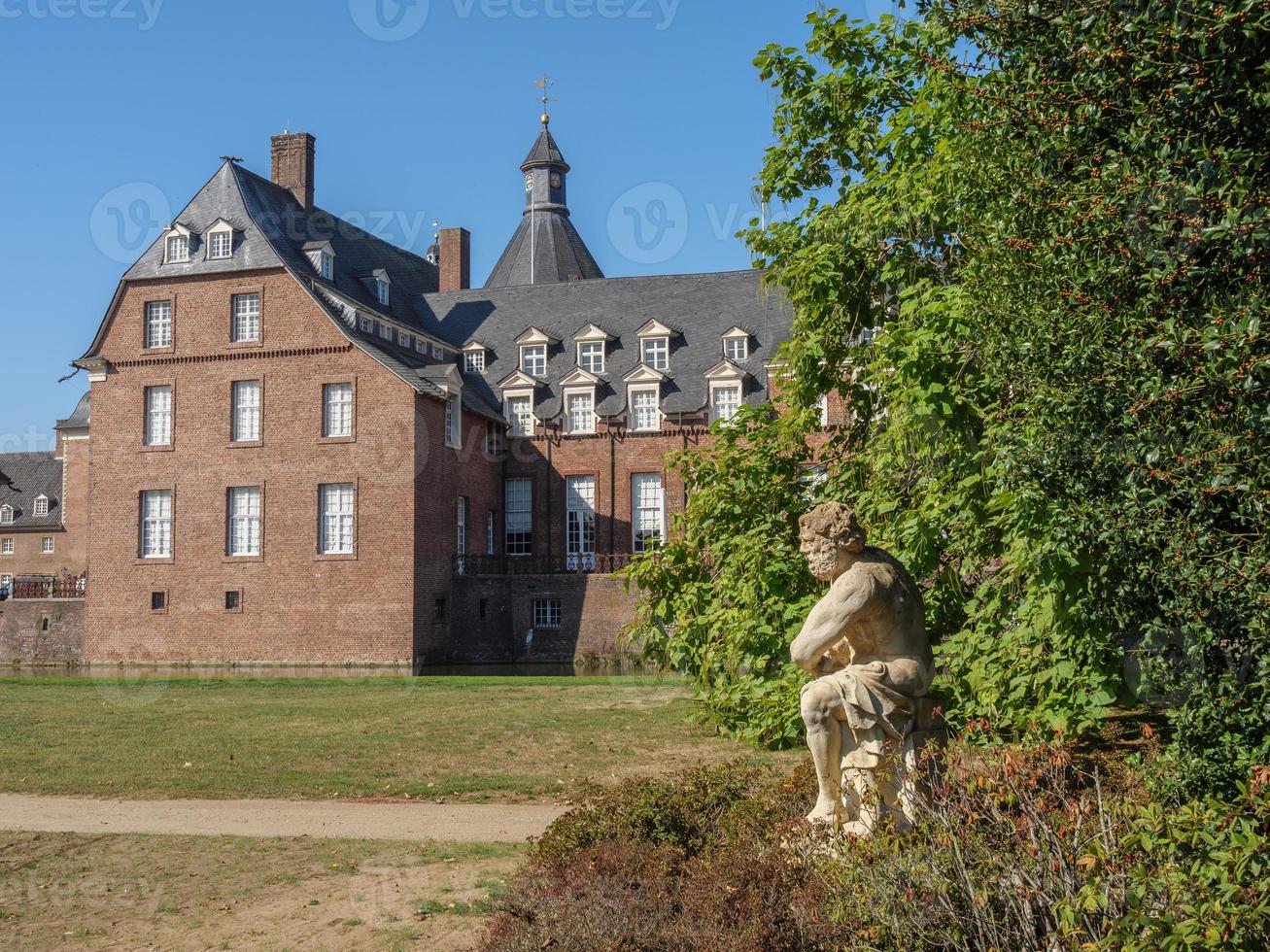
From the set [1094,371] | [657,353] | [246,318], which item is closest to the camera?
[1094,371]

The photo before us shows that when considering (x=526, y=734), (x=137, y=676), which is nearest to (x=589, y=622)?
(x=137, y=676)

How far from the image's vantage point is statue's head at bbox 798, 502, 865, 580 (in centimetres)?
682

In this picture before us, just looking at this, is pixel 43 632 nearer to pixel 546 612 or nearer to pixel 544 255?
pixel 546 612

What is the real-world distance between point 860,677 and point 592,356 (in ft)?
123

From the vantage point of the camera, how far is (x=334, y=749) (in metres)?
15.0

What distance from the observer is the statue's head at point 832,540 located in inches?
268

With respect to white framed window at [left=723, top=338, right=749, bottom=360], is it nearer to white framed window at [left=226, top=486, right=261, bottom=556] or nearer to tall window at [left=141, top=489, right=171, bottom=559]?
white framed window at [left=226, top=486, right=261, bottom=556]

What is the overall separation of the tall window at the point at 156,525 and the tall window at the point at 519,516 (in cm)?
1138

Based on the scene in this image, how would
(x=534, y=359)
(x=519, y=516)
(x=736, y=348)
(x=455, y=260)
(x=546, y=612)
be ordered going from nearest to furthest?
(x=546, y=612), (x=736, y=348), (x=519, y=516), (x=534, y=359), (x=455, y=260)

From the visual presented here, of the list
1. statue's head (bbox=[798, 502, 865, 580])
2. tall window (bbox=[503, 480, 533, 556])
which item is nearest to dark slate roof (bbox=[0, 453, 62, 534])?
tall window (bbox=[503, 480, 533, 556])

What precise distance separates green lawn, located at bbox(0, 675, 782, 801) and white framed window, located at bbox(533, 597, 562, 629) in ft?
49.1

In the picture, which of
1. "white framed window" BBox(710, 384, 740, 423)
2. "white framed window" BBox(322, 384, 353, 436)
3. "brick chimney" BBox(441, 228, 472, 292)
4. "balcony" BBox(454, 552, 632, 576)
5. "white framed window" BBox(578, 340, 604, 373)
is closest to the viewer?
"white framed window" BBox(322, 384, 353, 436)

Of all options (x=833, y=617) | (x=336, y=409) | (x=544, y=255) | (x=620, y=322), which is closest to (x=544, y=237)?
(x=544, y=255)

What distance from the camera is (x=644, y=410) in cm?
4156
